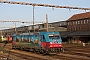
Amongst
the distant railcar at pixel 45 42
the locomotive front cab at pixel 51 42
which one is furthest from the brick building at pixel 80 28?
the locomotive front cab at pixel 51 42

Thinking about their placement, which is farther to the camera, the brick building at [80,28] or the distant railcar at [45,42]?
the brick building at [80,28]

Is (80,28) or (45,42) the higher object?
(80,28)

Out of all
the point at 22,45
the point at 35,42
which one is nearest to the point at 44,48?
the point at 35,42

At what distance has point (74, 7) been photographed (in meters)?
43.3

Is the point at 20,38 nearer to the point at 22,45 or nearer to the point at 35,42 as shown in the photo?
the point at 22,45

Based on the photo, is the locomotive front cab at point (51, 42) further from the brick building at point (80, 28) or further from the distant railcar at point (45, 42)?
the brick building at point (80, 28)

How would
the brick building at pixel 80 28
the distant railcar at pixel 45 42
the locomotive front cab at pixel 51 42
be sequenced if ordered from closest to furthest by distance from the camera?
the locomotive front cab at pixel 51 42
the distant railcar at pixel 45 42
the brick building at pixel 80 28

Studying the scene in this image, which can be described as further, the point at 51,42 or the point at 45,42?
the point at 45,42

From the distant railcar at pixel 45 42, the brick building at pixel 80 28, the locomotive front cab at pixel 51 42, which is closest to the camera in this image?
the locomotive front cab at pixel 51 42

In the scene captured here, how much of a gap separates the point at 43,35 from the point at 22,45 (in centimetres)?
858

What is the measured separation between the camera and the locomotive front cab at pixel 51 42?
74.7ft

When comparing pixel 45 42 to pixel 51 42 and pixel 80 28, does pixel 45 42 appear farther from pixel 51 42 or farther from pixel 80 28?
pixel 80 28

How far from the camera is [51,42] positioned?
74.8ft

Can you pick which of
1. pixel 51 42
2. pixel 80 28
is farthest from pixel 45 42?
pixel 80 28
